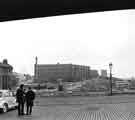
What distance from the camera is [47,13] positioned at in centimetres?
848

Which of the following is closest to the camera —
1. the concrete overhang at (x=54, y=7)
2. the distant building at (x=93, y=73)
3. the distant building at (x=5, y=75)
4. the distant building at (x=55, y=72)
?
the concrete overhang at (x=54, y=7)

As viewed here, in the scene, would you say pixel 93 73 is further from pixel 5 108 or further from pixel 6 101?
pixel 5 108

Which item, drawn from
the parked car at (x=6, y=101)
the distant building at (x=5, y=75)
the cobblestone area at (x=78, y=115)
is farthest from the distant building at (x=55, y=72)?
the cobblestone area at (x=78, y=115)

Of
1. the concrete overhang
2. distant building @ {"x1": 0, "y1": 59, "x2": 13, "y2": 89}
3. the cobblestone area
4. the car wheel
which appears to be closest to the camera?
the concrete overhang

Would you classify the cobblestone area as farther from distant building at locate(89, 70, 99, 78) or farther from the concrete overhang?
distant building at locate(89, 70, 99, 78)

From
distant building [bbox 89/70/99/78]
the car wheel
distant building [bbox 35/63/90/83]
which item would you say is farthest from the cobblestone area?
distant building [bbox 89/70/99/78]

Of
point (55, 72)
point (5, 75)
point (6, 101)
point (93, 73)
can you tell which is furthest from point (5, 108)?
point (93, 73)

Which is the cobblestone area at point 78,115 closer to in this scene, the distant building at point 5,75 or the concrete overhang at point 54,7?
the concrete overhang at point 54,7

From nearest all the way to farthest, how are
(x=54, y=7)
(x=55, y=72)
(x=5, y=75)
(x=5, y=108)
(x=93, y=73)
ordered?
1. (x=54, y=7)
2. (x=5, y=108)
3. (x=5, y=75)
4. (x=55, y=72)
5. (x=93, y=73)

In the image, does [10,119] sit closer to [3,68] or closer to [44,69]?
[3,68]

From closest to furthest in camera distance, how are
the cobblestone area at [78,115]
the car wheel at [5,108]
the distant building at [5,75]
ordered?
the cobblestone area at [78,115] → the car wheel at [5,108] → the distant building at [5,75]

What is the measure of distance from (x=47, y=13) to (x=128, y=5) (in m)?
2.51

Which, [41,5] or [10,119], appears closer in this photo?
[41,5]

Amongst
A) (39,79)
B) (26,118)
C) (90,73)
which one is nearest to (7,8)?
(26,118)
